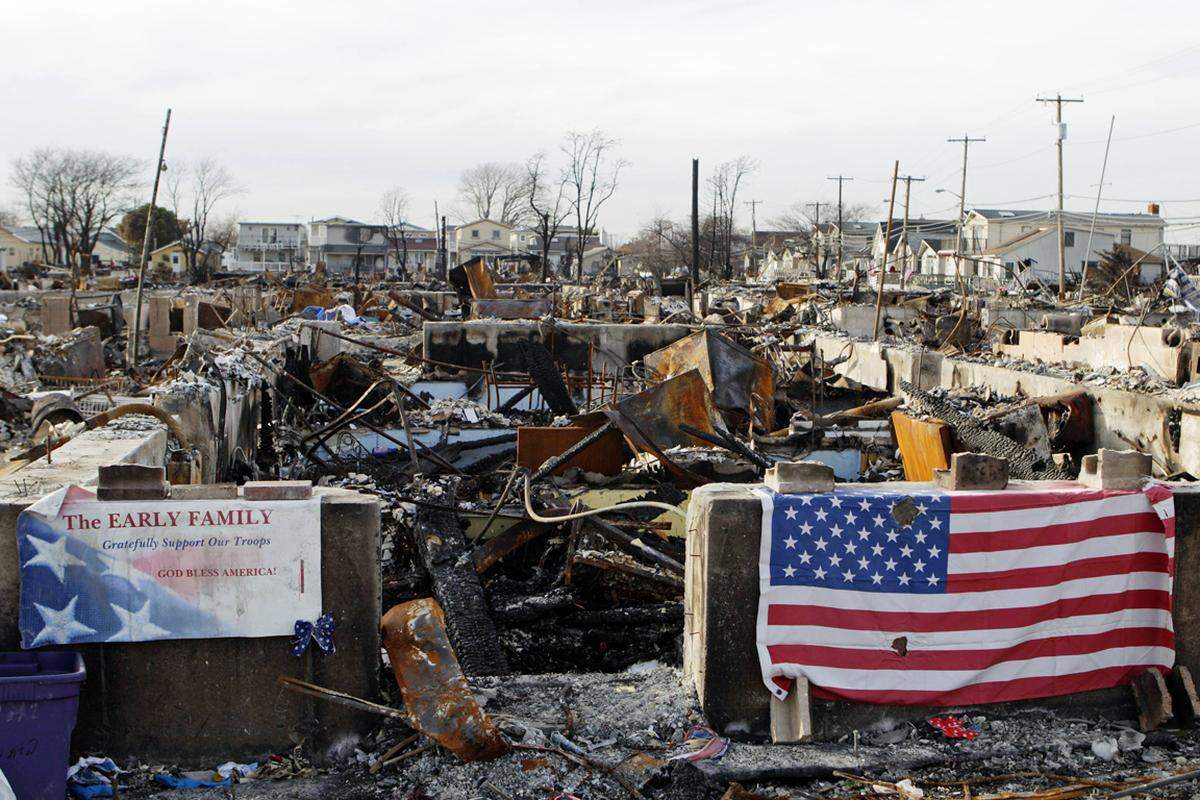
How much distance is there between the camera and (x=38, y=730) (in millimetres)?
4172

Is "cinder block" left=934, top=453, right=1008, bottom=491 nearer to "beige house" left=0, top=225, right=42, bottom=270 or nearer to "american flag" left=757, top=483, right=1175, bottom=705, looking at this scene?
"american flag" left=757, top=483, right=1175, bottom=705

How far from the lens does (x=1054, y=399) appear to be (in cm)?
1223

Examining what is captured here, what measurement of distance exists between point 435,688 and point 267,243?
333ft

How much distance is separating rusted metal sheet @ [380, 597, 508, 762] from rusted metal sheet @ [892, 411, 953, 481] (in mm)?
7485

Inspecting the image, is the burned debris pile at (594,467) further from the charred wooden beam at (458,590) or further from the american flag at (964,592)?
the american flag at (964,592)

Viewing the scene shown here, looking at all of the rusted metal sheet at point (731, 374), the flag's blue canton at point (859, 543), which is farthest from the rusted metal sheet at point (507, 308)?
the flag's blue canton at point (859, 543)

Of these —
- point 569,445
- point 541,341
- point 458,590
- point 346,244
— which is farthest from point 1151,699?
point 346,244

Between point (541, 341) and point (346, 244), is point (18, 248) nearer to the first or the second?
point (346, 244)

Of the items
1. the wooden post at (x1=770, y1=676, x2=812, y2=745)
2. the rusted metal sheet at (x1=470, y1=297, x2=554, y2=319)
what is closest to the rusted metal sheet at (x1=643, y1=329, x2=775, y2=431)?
the rusted metal sheet at (x1=470, y1=297, x2=554, y2=319)

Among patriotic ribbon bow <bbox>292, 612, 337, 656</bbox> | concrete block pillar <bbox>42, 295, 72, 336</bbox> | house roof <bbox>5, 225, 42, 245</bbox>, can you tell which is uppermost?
house roof <bbox>5, 225, 42, 245</bbox>

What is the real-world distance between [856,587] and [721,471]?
5717 millimetres

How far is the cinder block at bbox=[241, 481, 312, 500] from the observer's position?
15.3ft

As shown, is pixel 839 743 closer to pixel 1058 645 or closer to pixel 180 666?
pixel 1058 645

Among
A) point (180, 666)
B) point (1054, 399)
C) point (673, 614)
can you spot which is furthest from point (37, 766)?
point (1054, 399)
